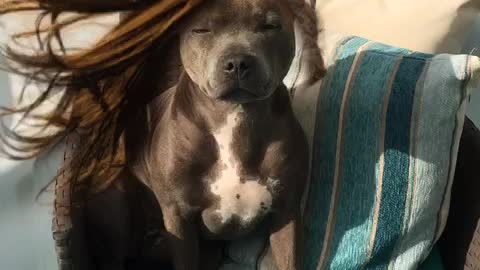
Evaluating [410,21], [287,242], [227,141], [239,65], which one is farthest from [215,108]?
[410,21]

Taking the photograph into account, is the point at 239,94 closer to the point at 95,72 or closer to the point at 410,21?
the point at 95,72

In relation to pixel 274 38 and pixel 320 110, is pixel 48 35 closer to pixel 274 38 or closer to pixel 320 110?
pixel 274 38

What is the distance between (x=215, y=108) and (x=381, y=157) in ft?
1.00

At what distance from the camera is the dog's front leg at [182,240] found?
114 cm

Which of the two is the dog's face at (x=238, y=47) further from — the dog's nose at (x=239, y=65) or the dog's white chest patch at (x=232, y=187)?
the dog's white chest patch at (x=232, y=187)

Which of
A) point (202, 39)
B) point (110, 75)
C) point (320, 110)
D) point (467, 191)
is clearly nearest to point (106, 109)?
point (110, 75)

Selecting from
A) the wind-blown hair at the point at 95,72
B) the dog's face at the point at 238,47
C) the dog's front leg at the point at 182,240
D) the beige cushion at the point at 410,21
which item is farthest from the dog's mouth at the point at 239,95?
the beige cushion at the point at 410,21

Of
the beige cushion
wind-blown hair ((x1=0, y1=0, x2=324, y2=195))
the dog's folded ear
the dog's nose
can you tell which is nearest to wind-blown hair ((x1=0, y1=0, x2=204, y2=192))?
wind-blown hair ((x1=0, y1=0, x2=324, y2=195))

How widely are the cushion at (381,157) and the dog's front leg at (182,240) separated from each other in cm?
11

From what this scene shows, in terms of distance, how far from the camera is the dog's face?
3.09 ft

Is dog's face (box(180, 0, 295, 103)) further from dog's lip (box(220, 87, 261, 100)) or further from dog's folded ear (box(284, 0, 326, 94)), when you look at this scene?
dog's folded ear (box(284, 0, 326, 94))

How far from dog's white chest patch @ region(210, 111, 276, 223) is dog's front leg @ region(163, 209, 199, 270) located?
0.21 feet

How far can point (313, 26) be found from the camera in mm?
1201

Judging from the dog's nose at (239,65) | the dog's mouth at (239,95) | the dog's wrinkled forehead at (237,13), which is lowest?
the dog's mouth at (239,95)
